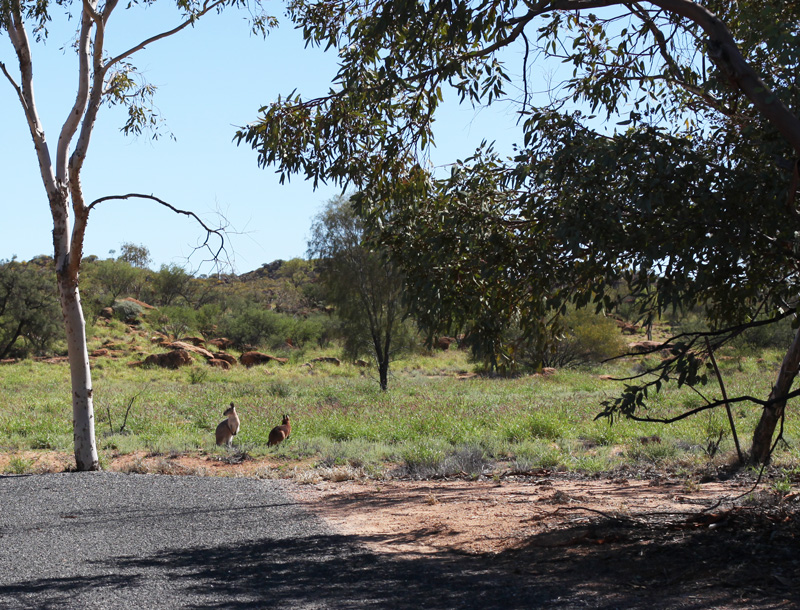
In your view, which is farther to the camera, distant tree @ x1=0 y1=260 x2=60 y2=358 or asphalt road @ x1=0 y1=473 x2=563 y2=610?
distant tree @ x1=0 y1=260 x2=60 y2=358

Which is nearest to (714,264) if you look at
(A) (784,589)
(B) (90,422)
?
(A) (784,589)

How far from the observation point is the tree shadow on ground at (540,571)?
389cm

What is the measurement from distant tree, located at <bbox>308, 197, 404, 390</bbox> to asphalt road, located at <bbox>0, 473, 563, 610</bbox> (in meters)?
18.2

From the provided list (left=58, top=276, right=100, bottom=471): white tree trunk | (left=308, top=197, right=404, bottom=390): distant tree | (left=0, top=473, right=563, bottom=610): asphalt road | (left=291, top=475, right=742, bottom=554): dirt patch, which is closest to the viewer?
(left=0, top=473, right=563, bottom=610): asphalt road

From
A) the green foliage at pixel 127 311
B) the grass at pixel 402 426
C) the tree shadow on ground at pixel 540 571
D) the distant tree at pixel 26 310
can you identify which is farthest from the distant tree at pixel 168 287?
the tree shadow on ground at pixel 540 571

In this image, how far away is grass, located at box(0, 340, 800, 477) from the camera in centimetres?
1031

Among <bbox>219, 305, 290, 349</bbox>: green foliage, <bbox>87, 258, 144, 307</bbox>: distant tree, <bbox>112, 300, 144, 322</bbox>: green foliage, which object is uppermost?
<bbox>87, 258, 144, 307</bbox>: distant tree

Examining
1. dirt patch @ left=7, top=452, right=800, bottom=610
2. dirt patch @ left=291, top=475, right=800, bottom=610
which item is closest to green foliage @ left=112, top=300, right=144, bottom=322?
dirt patch @ left=7, top=452, right=800, bottom=610

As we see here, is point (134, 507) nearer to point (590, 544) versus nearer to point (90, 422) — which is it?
point (90, 422)

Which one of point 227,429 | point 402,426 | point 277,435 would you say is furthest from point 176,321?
point 277,435

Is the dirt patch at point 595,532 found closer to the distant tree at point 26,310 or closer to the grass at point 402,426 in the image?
the grass at point 402,426

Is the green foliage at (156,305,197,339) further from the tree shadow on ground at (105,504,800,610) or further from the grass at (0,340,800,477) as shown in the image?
the tree shadow on ground at (105,504,800,610)

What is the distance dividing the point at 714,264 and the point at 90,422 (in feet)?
24.6

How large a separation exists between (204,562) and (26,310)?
35.0 metres
